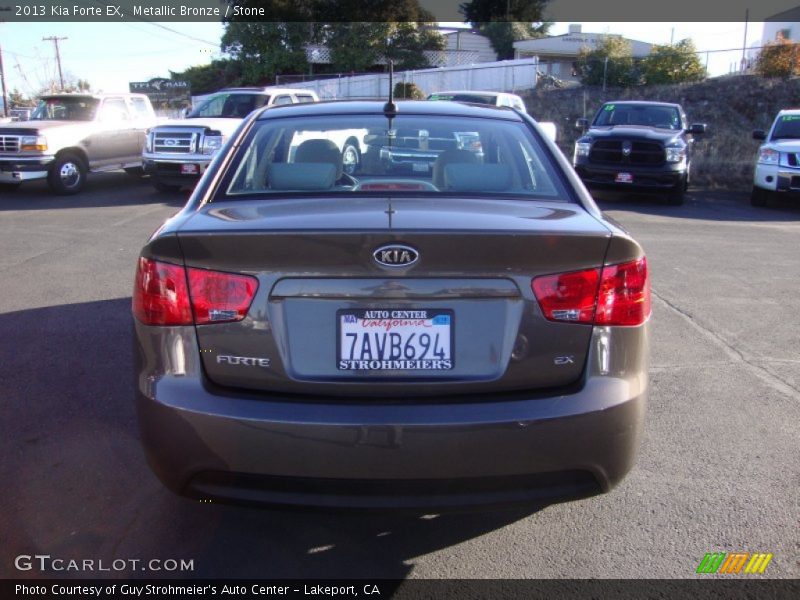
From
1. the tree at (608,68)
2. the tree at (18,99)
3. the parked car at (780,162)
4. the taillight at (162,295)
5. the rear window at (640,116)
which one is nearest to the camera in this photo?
the taillight at (162,295)

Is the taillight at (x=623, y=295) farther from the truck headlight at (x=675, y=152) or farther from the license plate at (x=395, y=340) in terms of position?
the truck headlight at (x=675, y=152)

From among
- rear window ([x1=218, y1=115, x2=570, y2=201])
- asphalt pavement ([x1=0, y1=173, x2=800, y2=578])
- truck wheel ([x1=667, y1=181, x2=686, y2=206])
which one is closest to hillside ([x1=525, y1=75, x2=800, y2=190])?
truck wheel ([x1=667, y1=181, x2=686, y2=206])

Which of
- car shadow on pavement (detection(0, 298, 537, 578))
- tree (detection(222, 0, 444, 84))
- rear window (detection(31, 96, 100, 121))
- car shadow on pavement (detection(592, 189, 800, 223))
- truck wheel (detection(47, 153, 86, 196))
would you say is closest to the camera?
car shadow on pavement (detection(0, 298, 537, 578))

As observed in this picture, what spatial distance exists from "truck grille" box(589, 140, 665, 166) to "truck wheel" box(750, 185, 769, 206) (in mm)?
2103

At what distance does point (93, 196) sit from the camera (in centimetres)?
1477

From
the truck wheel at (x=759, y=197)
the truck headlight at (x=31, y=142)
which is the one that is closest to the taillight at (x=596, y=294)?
the truck wheel at (x=759, y=197)

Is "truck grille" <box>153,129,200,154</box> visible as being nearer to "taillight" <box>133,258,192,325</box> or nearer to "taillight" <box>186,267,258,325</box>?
"taillight" <box>133,258,192,325</box>

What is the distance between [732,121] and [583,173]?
38.7ft

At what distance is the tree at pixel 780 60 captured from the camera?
84.7 ft

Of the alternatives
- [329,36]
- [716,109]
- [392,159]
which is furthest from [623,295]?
[329,36]

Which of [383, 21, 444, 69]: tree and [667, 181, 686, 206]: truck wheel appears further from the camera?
[383, 21, 444, 69]: tree

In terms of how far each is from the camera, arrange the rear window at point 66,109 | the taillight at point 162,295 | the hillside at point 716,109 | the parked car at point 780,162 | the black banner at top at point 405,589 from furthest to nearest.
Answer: the hillside at point 716,109 < the rear window at point 66,109 < the parked car at point 780,162 < the black banner at top at point 405,589 < the taillight at point 162,295

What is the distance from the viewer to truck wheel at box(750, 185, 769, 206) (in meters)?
14.5

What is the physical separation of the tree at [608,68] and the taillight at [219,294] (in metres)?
28.1
